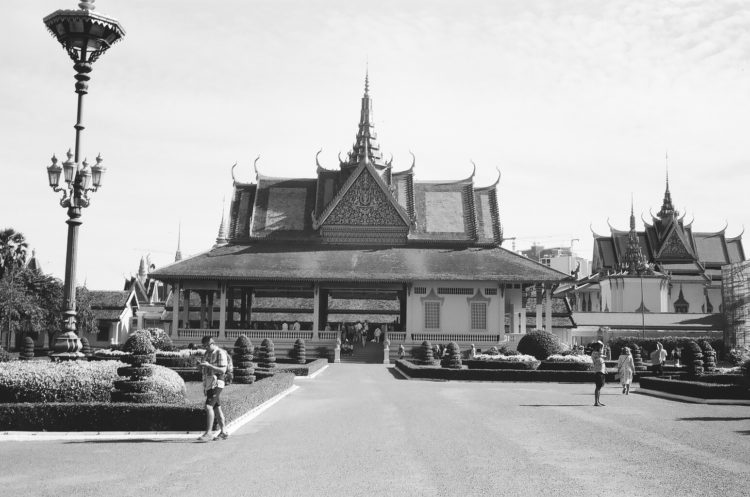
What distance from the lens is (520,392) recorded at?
2619 cm

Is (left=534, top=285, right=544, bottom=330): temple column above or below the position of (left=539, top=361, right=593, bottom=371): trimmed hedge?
above

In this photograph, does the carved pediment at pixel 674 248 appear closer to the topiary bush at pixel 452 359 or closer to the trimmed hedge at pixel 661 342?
the trimmed hedge at pixel 661 342

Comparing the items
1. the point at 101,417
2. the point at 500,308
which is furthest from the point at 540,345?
the point at 101,417

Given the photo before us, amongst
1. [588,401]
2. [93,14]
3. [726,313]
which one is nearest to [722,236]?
[726,313]

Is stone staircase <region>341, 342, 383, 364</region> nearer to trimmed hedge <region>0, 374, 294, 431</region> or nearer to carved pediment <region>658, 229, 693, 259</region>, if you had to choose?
trimmed hedge <region>0, 374, 294, 431</region>

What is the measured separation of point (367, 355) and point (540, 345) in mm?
12834

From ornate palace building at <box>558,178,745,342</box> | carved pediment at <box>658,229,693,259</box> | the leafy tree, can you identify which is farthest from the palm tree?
carved pediment at <box>658,229,693,259</box>

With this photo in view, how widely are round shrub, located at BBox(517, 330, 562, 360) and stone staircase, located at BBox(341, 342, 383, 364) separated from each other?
10.2m

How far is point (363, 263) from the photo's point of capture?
52.4 m

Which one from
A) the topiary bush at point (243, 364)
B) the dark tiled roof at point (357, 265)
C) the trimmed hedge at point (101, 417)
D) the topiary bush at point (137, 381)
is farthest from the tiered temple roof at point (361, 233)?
the trimmed hedge at point (101, 417)

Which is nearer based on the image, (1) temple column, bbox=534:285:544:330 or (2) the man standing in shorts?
(2) the man standing in shorts

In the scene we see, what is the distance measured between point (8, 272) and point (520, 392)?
39431 millimetres

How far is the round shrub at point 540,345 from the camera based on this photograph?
3887 centimetres

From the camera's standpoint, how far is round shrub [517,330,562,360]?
128 ft
